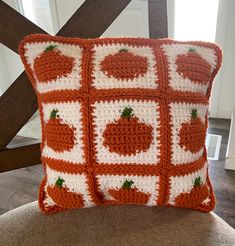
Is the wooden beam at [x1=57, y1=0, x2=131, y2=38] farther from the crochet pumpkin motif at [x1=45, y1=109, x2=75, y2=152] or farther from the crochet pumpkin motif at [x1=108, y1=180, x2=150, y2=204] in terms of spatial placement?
the crochet pumpkin motif at [x1=108, y1=180, x2=150, y2=204]

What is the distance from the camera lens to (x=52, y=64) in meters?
0.50

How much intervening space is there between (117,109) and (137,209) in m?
0.23

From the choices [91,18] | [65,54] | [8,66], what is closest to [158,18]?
[91,18]

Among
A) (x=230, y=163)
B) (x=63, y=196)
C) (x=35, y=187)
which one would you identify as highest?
(x=63, y=196)

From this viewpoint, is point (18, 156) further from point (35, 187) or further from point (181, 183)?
point (35, 187)

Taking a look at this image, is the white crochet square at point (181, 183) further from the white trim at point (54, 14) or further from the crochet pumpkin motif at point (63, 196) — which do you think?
the white trim at point (54, 14)

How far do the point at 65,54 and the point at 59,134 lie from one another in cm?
14

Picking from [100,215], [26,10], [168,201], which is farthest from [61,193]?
[26,10]

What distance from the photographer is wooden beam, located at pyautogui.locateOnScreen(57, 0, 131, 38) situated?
620 millimetres

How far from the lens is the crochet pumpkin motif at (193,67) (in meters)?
0.51

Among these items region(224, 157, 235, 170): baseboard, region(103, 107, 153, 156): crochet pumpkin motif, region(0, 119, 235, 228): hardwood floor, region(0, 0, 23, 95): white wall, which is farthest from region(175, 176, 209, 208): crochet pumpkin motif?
region(0, 0, 23, 95): white wall

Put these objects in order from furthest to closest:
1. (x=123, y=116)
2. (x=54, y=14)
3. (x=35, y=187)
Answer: (x=54, y=14), (x=35, y=187), (x=123, y=116)

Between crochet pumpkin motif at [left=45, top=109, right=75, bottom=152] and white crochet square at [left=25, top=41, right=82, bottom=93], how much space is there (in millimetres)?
46

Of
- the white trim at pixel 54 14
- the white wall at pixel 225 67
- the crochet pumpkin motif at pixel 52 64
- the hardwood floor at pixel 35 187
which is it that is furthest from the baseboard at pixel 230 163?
the white trim at pixel 54 14
